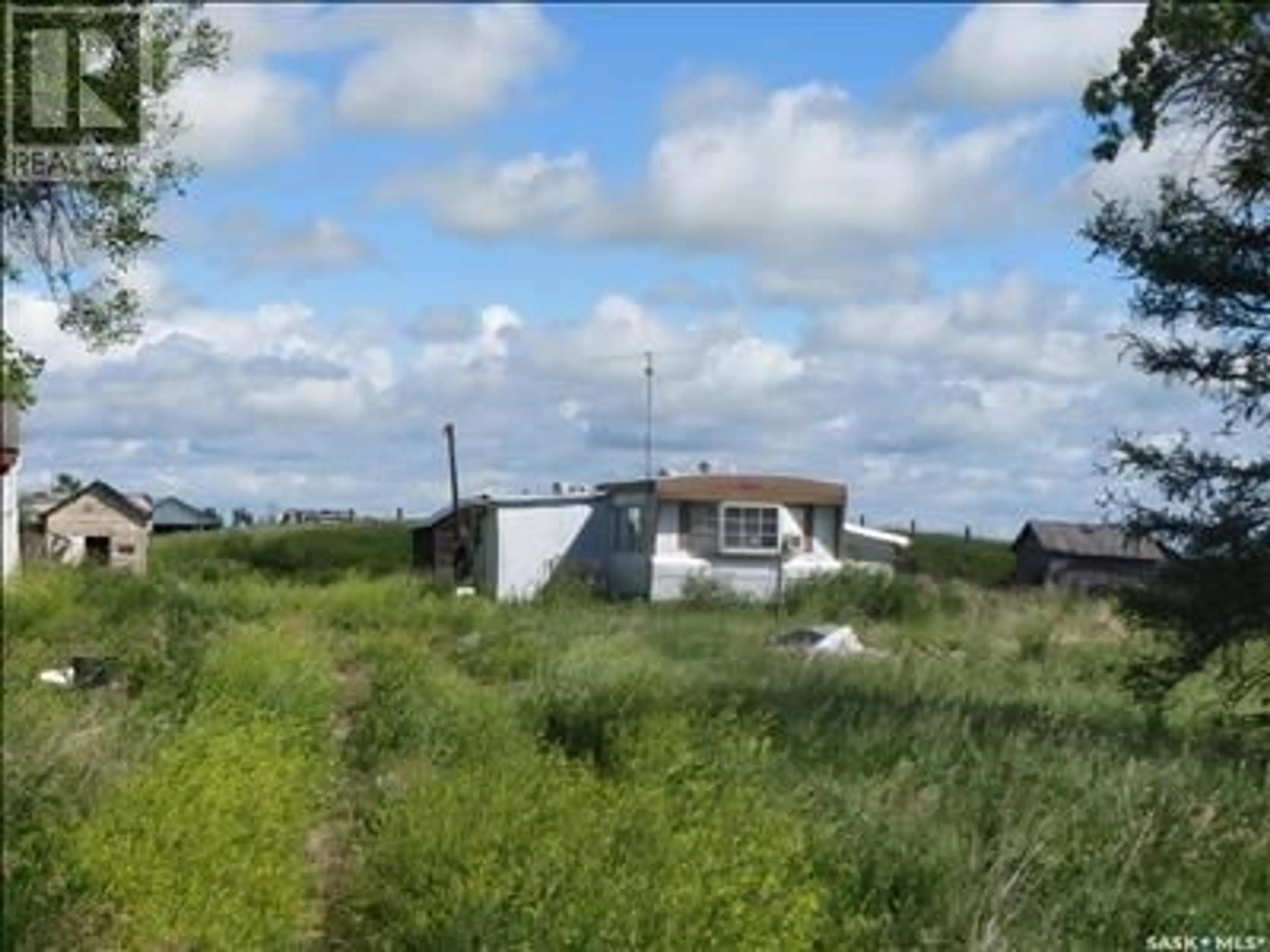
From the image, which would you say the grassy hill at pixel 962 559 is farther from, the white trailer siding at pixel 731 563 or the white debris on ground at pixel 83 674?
the white debris on ground at pixel 83 674

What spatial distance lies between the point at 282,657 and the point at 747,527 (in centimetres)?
3192

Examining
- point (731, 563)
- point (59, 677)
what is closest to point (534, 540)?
point (731, 563)

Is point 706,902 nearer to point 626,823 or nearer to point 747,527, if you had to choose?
point 626,823

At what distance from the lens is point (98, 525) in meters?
49.0

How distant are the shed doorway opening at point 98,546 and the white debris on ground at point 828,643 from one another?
20748mm

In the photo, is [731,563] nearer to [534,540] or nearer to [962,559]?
[534,540]

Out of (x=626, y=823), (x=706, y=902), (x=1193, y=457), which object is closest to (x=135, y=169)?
(x=626, y=823)

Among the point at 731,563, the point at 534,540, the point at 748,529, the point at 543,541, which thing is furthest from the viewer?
the point at 543,541

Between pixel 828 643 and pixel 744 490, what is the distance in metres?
19.2

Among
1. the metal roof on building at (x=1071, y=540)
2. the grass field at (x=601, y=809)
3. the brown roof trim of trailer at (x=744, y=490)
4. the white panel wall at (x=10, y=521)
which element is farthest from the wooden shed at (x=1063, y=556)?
the grass field at (x=601, y=809)

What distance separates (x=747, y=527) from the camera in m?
48.7

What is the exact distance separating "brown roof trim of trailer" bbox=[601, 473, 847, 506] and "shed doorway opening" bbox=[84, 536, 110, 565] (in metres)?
13.7

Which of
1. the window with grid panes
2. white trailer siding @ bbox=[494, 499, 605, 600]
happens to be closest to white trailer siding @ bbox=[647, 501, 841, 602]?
the window with grid panes

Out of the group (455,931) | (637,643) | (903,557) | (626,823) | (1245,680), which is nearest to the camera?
(455,931)
